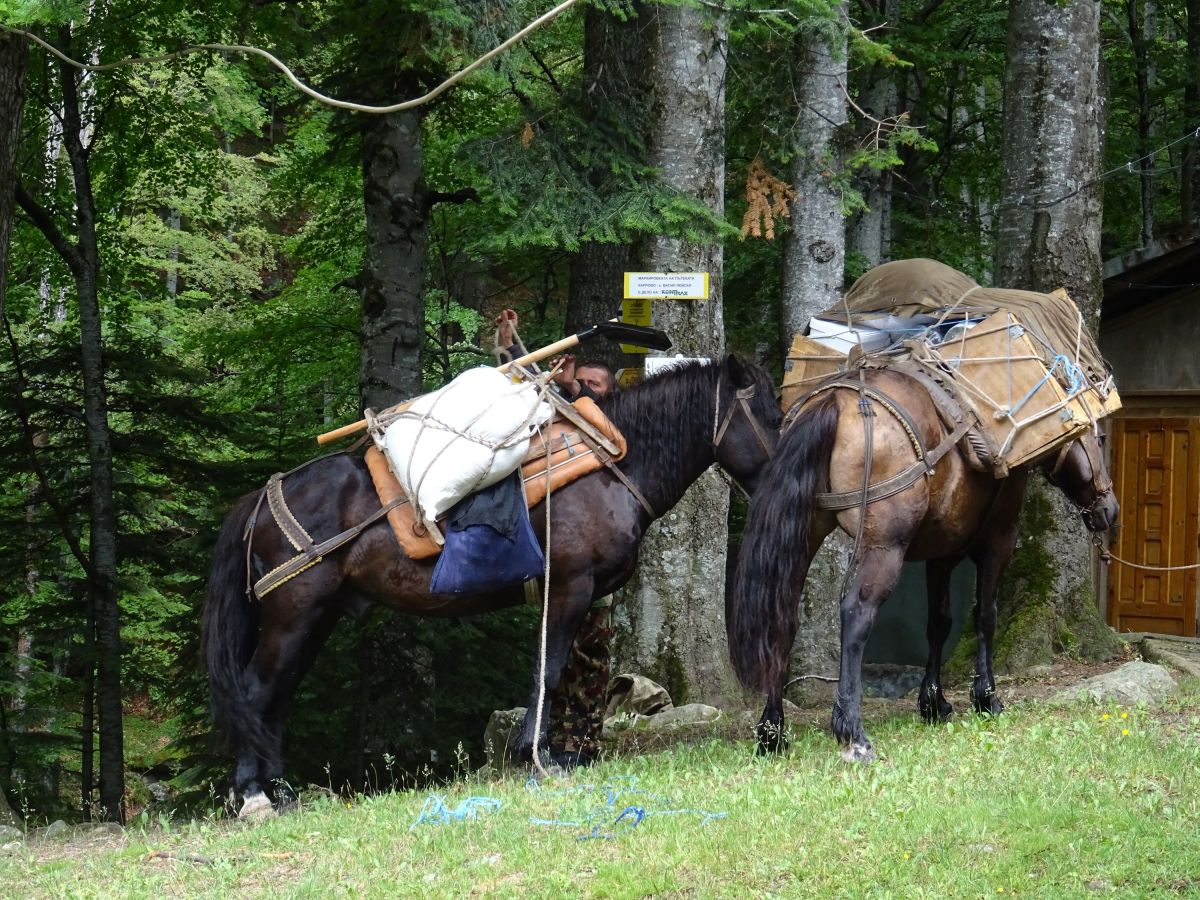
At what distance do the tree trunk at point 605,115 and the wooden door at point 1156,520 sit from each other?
839cm

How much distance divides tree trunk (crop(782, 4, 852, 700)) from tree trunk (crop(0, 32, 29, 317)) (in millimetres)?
6087

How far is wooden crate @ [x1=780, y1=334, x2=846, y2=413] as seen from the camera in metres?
8.03

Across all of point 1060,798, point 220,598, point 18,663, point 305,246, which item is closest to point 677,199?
point 220,598

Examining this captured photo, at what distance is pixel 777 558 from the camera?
6926 mm

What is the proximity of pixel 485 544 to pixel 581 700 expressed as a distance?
4.58 feet

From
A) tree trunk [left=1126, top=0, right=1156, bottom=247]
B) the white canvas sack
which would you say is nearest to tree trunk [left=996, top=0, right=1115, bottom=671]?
the white canvas sack

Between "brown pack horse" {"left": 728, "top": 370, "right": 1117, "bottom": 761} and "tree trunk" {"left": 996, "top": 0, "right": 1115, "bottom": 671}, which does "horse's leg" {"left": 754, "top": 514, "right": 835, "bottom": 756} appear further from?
"tree trunk" {"left": 996, "top": 0, "right": 1115, "bottom": 671}

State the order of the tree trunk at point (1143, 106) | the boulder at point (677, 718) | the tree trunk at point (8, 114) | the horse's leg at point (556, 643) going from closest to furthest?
the horse's leg at point (556, 643) → the tree trunk at point (8, 114) → the boulder at point (677, 718) → the tree trunk at point (1143, 106)

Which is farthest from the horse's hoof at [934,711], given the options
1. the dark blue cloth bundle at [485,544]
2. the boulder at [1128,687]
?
the dark blue cloth bundle at [485,544]

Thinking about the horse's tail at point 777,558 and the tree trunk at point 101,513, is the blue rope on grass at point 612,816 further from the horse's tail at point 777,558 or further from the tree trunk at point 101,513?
the tree trunk at point 101,513

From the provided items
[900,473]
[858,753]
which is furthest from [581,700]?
[900,473]

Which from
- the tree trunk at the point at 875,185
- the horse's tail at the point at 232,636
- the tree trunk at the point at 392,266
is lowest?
Answer: the horse's tail at the point at 232,636

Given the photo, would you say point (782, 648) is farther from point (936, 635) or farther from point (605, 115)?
point (605, 115)

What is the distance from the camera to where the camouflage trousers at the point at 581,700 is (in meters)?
7.95
